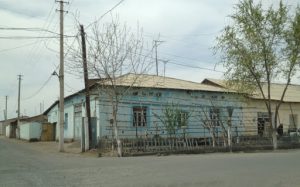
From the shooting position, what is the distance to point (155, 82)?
37.1 m

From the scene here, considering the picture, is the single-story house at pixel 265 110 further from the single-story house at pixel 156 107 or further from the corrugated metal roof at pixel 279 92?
the single-story house at pixel 156 107

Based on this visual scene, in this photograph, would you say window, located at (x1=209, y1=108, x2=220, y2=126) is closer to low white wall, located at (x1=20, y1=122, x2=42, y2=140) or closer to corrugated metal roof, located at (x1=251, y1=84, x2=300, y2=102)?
corrugated metal roof, located at (x1=251, y1=84, x2=300, y2=102)

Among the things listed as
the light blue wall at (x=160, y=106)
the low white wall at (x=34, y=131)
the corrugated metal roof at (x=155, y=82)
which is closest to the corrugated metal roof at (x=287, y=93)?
the corrugated metal roof at (x=155, y=82)

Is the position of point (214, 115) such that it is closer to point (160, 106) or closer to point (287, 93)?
point (160, 106)

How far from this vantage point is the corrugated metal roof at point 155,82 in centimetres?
3045

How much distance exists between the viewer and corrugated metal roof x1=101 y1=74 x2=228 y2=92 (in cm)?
3045

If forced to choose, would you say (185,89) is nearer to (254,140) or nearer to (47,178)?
(254,140)

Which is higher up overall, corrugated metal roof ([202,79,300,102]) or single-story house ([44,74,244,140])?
corrugated metal roof ([202,79,300,102])

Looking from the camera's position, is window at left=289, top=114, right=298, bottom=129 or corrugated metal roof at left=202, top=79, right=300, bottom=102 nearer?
window at left=289, top=114, right=298, bottom=129

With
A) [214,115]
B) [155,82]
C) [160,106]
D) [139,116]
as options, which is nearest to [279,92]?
[214,115]

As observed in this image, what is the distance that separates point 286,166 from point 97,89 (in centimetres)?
1767

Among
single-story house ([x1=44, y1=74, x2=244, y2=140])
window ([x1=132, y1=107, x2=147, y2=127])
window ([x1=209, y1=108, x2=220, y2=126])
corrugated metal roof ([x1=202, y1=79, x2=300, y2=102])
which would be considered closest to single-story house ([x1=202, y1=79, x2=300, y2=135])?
corrugated metal roof ([x1=202, y1=79, x2=300, y2=102])

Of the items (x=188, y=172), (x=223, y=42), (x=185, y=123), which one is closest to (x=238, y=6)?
(x=223, y=42)

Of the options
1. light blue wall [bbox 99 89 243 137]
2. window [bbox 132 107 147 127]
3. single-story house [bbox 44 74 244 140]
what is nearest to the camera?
single-story house [bbox 44 74 244 140]
